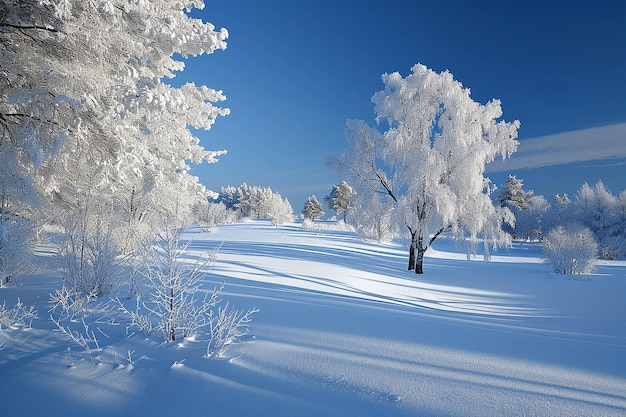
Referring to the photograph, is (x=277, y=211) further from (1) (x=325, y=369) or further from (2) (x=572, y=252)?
(1) (x=325, y=369)

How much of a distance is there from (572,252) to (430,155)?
8187 mm

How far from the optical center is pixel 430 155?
12.1m

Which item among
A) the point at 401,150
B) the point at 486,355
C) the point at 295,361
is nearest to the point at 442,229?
the point at 401,150

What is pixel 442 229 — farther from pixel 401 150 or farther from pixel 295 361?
pixel 295 361

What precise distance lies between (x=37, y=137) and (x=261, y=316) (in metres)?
4.40

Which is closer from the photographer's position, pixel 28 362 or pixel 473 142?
pixel 28 362

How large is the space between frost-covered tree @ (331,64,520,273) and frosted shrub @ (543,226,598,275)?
295 centimetres

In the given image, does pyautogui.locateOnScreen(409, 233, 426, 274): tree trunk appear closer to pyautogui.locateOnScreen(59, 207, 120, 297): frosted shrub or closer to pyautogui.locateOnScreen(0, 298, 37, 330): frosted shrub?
pyautogui.locateOnScreen(59, 207, 120, 297): frosted shrub

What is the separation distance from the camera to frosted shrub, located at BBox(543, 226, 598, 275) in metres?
13.7

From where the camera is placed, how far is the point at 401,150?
42.8 feet

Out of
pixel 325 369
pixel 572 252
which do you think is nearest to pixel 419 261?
pixel 572 252

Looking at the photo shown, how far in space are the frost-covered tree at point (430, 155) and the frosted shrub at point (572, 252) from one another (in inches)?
116

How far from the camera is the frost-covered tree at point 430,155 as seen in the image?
12.3 meters

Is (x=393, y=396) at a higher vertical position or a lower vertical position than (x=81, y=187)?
lower
